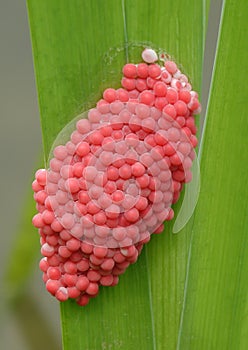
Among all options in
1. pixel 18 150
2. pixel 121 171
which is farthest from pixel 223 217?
pixel 18 150

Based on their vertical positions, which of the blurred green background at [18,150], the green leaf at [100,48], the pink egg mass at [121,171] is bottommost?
the blurred green background at [18,150]

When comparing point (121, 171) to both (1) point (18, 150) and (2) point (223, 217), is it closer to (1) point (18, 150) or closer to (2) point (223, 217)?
(2) point (223, 217)

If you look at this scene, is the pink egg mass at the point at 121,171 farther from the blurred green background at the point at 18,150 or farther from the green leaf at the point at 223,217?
the blurred green background at the point at 18,150

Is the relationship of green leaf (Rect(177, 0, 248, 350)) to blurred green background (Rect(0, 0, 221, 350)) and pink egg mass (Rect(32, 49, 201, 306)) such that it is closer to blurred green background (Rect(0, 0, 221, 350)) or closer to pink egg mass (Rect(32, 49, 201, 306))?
pink egg mass (Rect(32, 49, 201, 306))

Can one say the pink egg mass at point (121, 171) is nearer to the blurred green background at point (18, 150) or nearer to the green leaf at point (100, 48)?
the green leaf at point (100, 48)

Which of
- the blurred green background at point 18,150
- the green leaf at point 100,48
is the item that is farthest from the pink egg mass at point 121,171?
the blurred green background at point 18,150

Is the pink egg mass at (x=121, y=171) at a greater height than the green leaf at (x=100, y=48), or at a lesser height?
lesser

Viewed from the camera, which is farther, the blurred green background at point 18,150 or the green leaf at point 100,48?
the blurred green background at point 18,150
